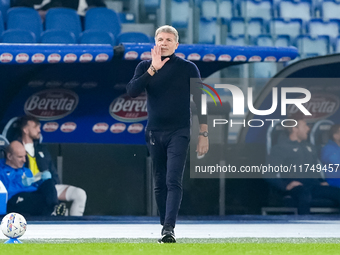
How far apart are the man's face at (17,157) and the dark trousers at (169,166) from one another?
2.76m

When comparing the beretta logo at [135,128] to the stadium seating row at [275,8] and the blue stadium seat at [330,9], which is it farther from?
the blue stadium seat at [330,9]

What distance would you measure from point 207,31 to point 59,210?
19.2ft

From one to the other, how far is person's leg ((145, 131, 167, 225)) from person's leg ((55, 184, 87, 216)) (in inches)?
108

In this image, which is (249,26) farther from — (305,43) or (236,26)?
(305,43)

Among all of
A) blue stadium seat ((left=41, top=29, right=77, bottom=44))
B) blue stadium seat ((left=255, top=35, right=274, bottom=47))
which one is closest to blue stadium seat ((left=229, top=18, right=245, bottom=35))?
blue stadium seat ((left=255, top=35, right=274, bottom=47))

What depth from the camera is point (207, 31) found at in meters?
11.2

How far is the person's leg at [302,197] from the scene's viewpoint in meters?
6.73

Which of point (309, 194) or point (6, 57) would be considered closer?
point (6, 57)

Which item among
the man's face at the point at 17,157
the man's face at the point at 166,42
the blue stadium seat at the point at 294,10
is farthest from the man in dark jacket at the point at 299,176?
the blue stadium seat at the point at 294,10

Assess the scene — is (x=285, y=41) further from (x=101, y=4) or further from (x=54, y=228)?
(x=54, y=228)

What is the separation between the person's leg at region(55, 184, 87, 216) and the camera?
6.37 metres

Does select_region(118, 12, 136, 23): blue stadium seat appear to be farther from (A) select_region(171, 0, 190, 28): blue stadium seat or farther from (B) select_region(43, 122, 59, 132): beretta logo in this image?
(B) select_region(43, 122, 59, 132): beretta logo

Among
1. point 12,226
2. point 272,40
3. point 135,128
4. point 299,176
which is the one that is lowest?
point 299,176

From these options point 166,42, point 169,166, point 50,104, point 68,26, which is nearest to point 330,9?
point 68,26
